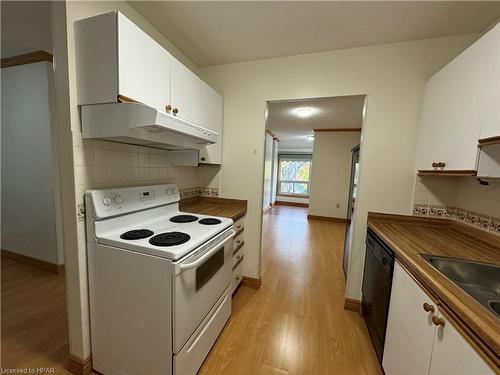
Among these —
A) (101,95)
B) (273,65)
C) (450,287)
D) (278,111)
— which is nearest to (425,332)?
(450,287)

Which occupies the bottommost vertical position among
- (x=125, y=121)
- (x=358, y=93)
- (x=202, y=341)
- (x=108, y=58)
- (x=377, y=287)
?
(x=202, y=341)

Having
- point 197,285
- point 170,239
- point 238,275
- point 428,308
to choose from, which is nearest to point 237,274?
point 238,275

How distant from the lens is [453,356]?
702 mm

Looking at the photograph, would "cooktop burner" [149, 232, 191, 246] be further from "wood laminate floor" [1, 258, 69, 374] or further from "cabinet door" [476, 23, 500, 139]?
"cabinet door" [476, 23, 500, 139]

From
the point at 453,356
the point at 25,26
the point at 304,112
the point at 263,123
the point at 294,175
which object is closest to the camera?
the point at 453,356

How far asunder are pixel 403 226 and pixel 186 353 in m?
1.85

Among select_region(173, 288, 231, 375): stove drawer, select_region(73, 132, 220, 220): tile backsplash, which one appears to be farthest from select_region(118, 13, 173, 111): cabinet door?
select_region(173, 288, 231, 375): stove drawer

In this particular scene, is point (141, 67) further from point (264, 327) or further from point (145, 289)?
point (264, 327)

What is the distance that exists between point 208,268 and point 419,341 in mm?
1130

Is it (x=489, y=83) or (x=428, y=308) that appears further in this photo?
(x=489, y=83)

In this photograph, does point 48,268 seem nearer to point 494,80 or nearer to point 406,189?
point 406,189

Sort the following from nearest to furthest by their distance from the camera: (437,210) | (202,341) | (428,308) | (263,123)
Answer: (428,308) < (202,341) < (437,210) < (263,123)

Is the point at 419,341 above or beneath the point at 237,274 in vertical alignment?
above

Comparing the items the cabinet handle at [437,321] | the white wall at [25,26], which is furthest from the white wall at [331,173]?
the white wall at [25,26]
